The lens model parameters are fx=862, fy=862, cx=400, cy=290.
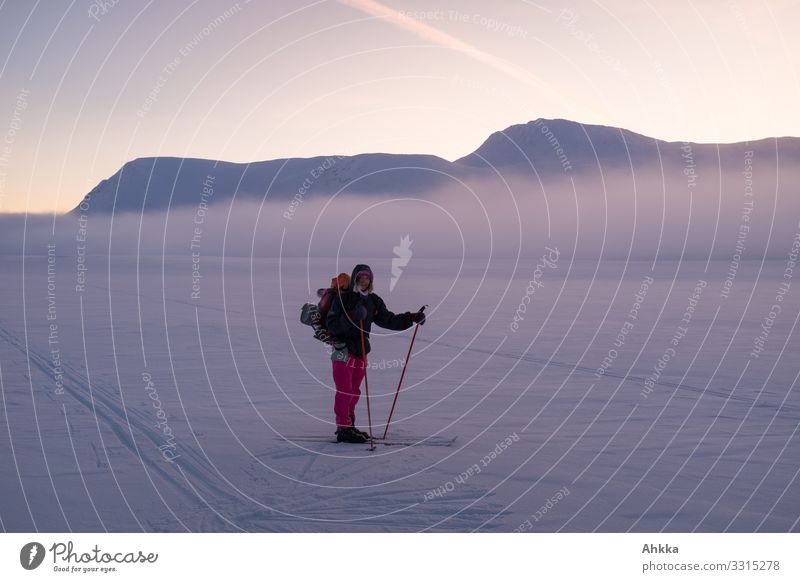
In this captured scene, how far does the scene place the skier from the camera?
25.2ft

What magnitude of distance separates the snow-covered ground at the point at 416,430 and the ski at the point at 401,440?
15 centimetres

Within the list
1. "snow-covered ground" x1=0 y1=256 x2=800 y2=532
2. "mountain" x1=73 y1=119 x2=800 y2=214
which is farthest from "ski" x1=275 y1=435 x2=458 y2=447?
"mountain" x1=73 y1=119 x2=800 y2=214

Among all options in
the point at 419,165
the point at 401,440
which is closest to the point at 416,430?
the point at 401,440

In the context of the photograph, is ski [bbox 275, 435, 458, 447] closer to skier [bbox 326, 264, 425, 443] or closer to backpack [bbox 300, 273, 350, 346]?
skier [bbox 326, 264, 425, 443]

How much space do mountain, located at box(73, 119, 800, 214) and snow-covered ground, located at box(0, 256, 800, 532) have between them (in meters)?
119

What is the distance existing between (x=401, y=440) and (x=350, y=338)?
1041 millimetres

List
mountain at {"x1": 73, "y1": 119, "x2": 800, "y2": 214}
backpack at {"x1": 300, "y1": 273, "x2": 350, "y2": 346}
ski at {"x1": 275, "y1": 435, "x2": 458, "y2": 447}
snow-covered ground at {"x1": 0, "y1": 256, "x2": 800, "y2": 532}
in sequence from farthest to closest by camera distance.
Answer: mountain at {"x1": 73, "y1": 119, "x2": 800, "y2": 214} → backpack at {"x1": 300, "y1": 273, "x2": 350, "y2": 346} → ski at {"x1": 275, "y1": 435, "x2": 458, "y2": 447} → snow-covered ground at {"x1": 0, "y1": 256, "x2": 800, "y2": 532}

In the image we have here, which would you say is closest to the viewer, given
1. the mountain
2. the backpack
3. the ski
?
the ski

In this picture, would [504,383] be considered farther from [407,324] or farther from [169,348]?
[169,348]

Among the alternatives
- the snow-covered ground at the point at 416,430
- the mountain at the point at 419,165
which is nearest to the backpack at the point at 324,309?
the snow-covered ground at the point at 416,430

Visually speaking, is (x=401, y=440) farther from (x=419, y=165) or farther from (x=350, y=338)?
(x=419, y=165)

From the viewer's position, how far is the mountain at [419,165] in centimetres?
14425

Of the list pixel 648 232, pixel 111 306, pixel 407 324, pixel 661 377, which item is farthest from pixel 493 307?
pixel 648 232

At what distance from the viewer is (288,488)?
20.5 feet
